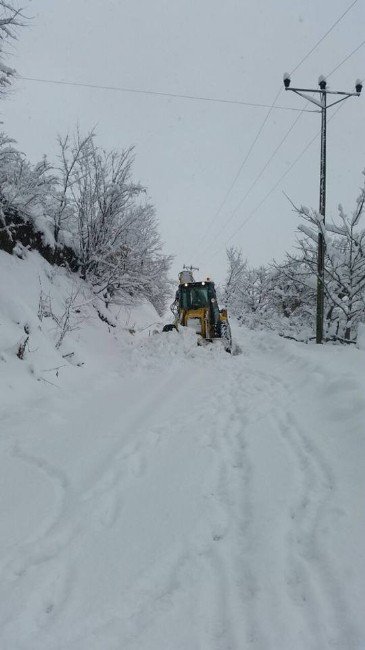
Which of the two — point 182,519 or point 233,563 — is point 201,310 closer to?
point 182,519

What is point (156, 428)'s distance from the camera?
5.33 meters

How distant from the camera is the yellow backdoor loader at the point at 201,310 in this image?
1459cm

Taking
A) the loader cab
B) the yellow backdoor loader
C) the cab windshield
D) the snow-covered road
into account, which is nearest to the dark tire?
the yellow backdoor loader

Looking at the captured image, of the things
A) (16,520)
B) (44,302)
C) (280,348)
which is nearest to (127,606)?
(16,520)

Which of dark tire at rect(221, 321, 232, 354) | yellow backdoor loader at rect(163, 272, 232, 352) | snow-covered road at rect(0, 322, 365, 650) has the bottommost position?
snow-covered road at rect(0, 322, 365, 650)

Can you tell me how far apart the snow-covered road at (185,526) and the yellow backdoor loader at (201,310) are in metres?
8.34

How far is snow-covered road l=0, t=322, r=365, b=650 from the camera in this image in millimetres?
2117

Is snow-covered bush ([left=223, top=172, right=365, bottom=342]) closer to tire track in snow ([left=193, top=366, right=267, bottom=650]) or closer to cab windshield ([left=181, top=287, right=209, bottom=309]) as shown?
cab windshield ([left=181, top=287, right=209, bottom=309])

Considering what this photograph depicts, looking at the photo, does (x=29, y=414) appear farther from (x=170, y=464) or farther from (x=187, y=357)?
(x=187, y=357)

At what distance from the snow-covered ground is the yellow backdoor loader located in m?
7.49

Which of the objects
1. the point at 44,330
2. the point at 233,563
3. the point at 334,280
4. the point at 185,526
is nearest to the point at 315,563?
the point at 233,563

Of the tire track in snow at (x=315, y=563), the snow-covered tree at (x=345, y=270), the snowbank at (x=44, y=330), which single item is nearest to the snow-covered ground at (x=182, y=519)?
the tire track in snow at (x=315, y=563)

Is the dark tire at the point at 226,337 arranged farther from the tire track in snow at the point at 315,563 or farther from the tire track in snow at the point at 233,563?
the tire track in snow at the point at 315,563

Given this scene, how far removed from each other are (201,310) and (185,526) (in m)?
11.9
